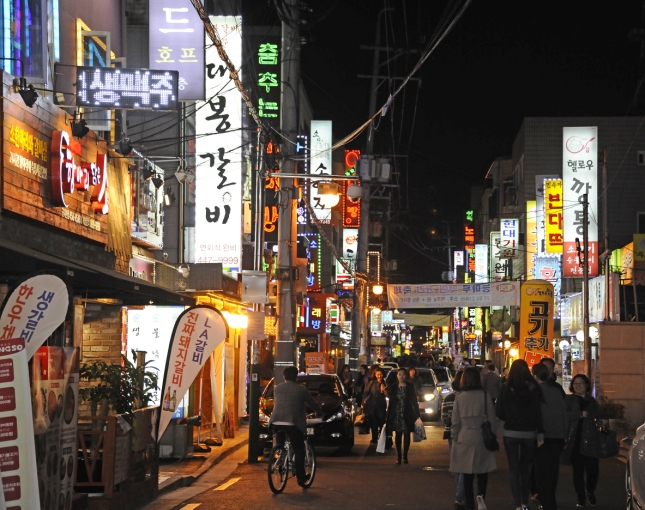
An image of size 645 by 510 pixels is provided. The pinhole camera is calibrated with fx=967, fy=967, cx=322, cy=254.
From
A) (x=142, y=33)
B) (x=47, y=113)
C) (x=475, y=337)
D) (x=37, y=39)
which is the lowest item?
(x=475, y=337)

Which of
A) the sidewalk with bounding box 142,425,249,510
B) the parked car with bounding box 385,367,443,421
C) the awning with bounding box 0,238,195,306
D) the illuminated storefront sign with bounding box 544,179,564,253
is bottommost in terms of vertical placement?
the parked car with bounding box 385,367,443,421

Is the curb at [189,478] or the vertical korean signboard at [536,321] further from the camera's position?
the vertical korean signboard at [536,321]

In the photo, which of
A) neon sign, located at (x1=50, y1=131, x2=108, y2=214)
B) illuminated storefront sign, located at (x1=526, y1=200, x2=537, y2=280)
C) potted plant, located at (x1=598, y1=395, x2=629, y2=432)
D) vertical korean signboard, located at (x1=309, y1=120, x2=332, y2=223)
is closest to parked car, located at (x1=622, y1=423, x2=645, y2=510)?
neon sign, located at (x1=50, y1=131, x2=108, y2=214)

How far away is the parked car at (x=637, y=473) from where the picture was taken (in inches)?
355

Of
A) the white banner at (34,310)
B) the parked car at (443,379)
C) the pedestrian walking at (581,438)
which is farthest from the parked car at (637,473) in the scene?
the parked car at (443,379)

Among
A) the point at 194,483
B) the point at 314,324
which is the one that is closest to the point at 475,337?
the point at 314,324

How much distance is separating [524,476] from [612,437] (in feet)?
6.37

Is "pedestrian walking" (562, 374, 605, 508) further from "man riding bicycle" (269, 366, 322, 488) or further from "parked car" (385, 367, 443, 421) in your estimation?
"parked car" (385, 367, 443, 421)

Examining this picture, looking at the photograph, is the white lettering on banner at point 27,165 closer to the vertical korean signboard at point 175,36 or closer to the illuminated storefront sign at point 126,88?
the illuminated storefront sign at point 126,88

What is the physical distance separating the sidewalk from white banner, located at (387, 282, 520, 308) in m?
16.8

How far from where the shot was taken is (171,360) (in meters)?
14.0

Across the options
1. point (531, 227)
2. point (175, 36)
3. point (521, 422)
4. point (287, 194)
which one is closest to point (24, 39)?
point (175, 36)

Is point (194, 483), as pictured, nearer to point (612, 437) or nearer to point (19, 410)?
point (612, 437)

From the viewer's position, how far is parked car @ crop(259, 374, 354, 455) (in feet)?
65.3
